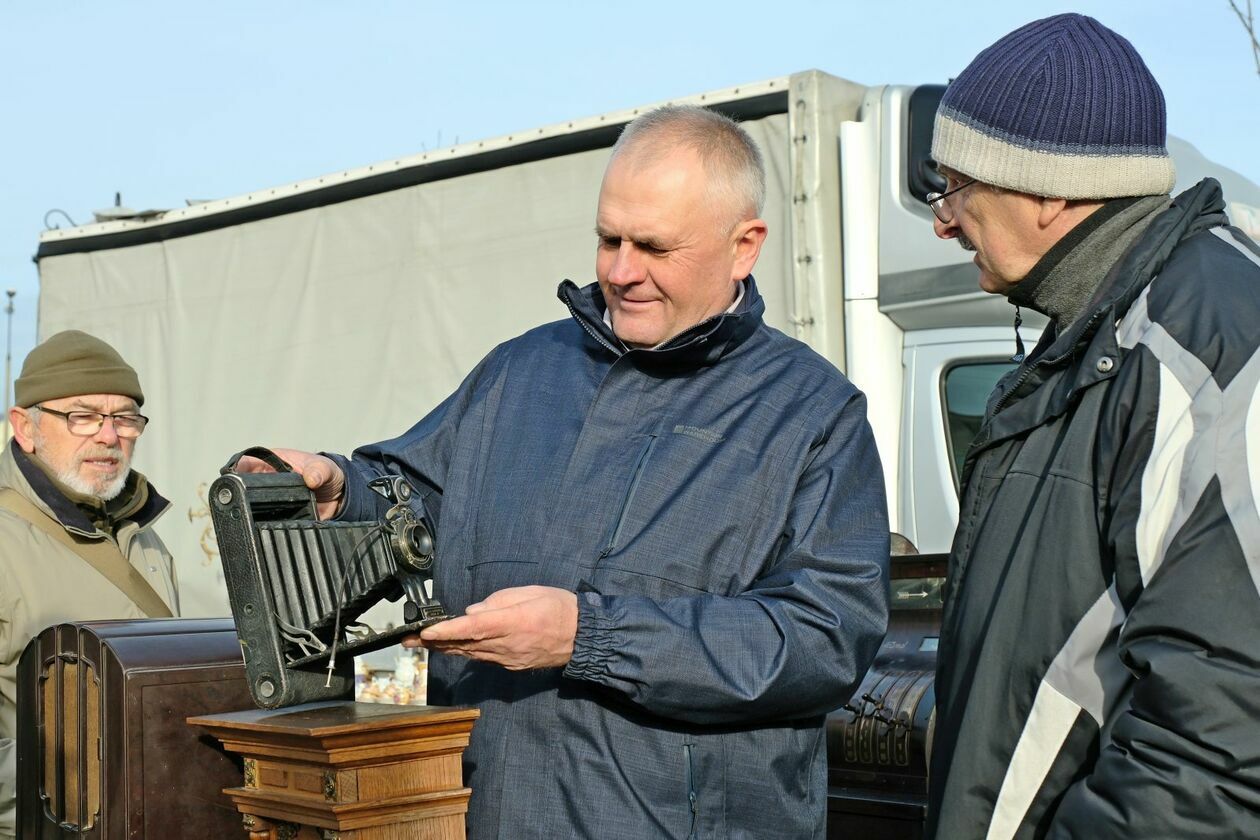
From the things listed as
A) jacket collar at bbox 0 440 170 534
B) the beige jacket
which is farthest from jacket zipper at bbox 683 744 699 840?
jacket collar at bbox 0 440 170 534

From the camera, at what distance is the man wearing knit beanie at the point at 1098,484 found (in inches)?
61.4

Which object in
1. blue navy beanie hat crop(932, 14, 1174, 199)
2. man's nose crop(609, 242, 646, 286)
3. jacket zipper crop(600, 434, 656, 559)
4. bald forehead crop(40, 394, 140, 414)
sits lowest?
jacket zipper crop(600, 434, 656, 559)

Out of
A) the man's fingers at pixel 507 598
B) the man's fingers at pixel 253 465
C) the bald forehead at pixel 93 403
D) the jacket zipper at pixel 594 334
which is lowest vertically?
the man's fingers at pixel 507 598

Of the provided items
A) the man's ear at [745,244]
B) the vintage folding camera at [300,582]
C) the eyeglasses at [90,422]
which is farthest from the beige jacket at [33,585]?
the man's ear at [745,244]

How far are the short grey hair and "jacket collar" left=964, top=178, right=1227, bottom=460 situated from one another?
0.72 meters

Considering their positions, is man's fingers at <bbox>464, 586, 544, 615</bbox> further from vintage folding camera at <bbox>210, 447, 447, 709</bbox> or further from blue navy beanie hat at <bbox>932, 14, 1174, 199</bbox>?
blue navy beanie hat at <bbox>932, 14, 1174, 199</bbox>

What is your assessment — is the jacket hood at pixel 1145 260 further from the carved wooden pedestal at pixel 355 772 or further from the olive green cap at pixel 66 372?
the olive green cap at pixel 66 372

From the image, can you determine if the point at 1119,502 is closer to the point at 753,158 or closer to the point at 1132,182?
the point at 1132,182

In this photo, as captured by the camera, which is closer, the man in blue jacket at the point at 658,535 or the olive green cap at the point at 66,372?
the man in blue jacket at the point at 658,535

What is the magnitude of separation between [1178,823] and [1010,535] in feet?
1.46

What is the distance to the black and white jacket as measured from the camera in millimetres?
1548

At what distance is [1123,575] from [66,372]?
11.4 feet

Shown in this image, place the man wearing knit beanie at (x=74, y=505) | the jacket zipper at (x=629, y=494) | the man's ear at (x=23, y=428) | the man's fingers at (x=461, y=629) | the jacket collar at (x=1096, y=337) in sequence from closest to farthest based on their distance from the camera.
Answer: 1. the jacket collar at (x=1096, y=337)
2. the man's fingers at (x=461, y=629)
3. the jacket zipper at (x=629, y=494)
4. the man wearing knit beanie at (x=74, y=505)
5. the man's ear at (x=23, y=428)

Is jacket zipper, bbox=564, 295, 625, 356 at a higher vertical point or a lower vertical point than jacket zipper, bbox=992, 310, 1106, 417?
higher
